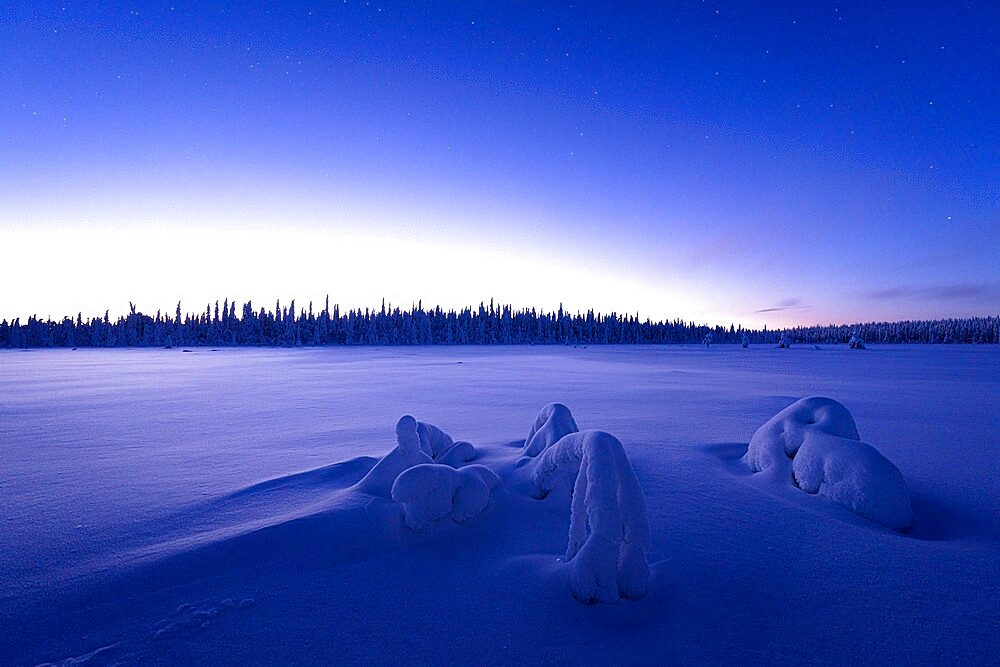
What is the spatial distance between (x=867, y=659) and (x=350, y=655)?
234cm

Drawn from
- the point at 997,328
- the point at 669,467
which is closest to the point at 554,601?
the point at 669,467

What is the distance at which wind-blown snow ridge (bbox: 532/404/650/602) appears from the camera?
7.32 ft

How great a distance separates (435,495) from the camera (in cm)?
298

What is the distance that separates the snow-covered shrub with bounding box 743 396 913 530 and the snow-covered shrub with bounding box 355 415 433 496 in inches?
136

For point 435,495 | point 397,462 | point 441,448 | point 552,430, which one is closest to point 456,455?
point 441,448

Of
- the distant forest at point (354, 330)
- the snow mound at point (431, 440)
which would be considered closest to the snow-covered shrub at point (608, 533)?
the snow mound at point (431, 440)

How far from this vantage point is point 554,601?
2.24m

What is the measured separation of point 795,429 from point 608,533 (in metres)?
3.07

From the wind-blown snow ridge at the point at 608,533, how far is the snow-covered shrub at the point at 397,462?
1794 millimetres

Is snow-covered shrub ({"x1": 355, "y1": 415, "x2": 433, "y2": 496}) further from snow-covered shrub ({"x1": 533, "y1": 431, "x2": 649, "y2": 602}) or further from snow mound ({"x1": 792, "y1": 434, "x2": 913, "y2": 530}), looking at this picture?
snow mound ({"x1": 792, "y1": 434, "x2": 913, "y2": 530})

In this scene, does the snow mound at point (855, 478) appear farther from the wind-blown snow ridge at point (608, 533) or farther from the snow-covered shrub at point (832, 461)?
the wind-blown snow ridge at point (608, 533)

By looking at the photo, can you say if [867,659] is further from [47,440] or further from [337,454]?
[47,440]

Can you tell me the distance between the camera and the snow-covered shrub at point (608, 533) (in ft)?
7.32

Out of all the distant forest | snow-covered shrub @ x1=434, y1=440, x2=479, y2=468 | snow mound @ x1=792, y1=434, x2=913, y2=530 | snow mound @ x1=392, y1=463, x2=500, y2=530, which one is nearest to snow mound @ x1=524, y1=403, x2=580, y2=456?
snow-covered shrub @ x1=434, y1=440, x2=479, y2=468
